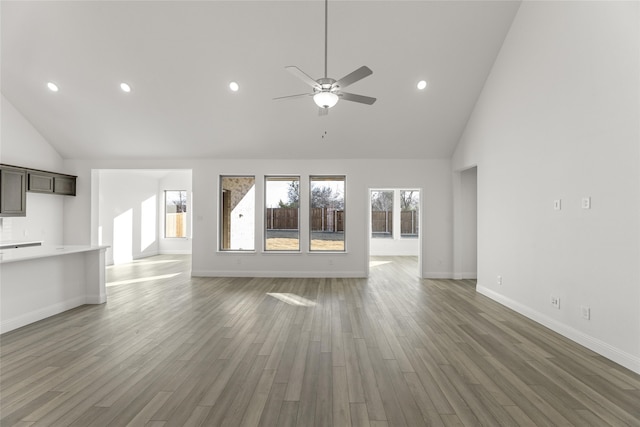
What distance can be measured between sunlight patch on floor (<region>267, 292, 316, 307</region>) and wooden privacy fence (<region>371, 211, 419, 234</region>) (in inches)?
237

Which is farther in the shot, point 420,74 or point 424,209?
point 424,209

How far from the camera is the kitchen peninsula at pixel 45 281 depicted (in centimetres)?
362

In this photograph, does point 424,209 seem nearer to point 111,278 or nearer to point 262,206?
point 262,206

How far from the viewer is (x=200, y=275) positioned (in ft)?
23.0

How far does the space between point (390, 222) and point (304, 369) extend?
852cm

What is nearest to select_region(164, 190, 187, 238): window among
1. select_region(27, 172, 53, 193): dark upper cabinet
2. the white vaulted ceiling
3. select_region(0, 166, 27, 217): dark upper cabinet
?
the white vaulted ceiling

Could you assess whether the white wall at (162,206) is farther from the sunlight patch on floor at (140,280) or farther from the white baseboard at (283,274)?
the white baseboard at (283,274)

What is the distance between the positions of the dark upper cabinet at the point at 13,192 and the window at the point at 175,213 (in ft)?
16.1

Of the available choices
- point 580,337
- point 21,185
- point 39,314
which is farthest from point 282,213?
point 580,337

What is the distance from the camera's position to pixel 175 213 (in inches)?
436

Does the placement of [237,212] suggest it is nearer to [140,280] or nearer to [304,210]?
[304,210]

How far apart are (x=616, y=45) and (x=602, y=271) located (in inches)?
84.9

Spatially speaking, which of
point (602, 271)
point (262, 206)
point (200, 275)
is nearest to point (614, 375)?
point (602, 271)

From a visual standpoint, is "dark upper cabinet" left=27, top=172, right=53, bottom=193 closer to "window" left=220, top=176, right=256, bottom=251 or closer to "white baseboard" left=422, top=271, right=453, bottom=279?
"window" left=220, top=176, right=256, bottom=251
